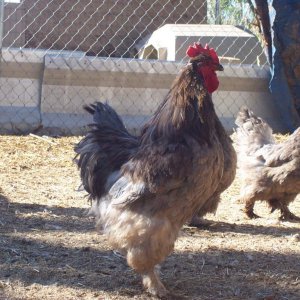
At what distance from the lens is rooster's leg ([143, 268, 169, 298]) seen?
12.8 feet

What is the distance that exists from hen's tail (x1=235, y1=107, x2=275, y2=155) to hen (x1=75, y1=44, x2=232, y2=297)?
8.17ft

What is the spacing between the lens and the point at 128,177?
3.93m

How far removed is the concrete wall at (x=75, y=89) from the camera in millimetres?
8414

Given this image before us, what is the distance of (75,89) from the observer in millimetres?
8633

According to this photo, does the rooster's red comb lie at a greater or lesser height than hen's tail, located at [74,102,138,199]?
greater

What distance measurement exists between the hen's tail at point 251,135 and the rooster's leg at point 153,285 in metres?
2.74

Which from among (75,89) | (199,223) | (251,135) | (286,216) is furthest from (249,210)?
(75,89)

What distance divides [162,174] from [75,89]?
5.08m

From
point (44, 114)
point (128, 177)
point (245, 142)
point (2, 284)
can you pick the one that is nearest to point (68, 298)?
point (2, 284)

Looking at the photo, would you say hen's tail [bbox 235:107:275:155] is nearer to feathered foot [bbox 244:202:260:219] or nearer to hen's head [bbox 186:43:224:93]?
feathered foot [bbox 244:202:260:219]

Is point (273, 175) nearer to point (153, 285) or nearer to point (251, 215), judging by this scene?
point (251, 215)

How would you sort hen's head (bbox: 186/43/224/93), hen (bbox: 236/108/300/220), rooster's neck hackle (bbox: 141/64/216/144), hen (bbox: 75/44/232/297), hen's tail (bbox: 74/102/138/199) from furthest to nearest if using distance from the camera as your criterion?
hen (bbox: 236/108/300/220) < hen's tail (bbox: 74/102/138/199) < hen's head (bbox: 186/43/224/93) < rooster's neck hackle (bbox: 141/64/216/144) < hen (bbox: 75/44/232/297)

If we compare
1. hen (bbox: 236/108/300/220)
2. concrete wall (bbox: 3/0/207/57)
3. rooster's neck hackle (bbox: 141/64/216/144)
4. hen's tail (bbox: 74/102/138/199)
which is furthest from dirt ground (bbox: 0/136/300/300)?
concrete wall (bbox: 3/0/207/57)

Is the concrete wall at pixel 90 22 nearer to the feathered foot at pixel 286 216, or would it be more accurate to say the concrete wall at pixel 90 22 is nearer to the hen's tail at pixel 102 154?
the feathered foot at pixel 286 216
